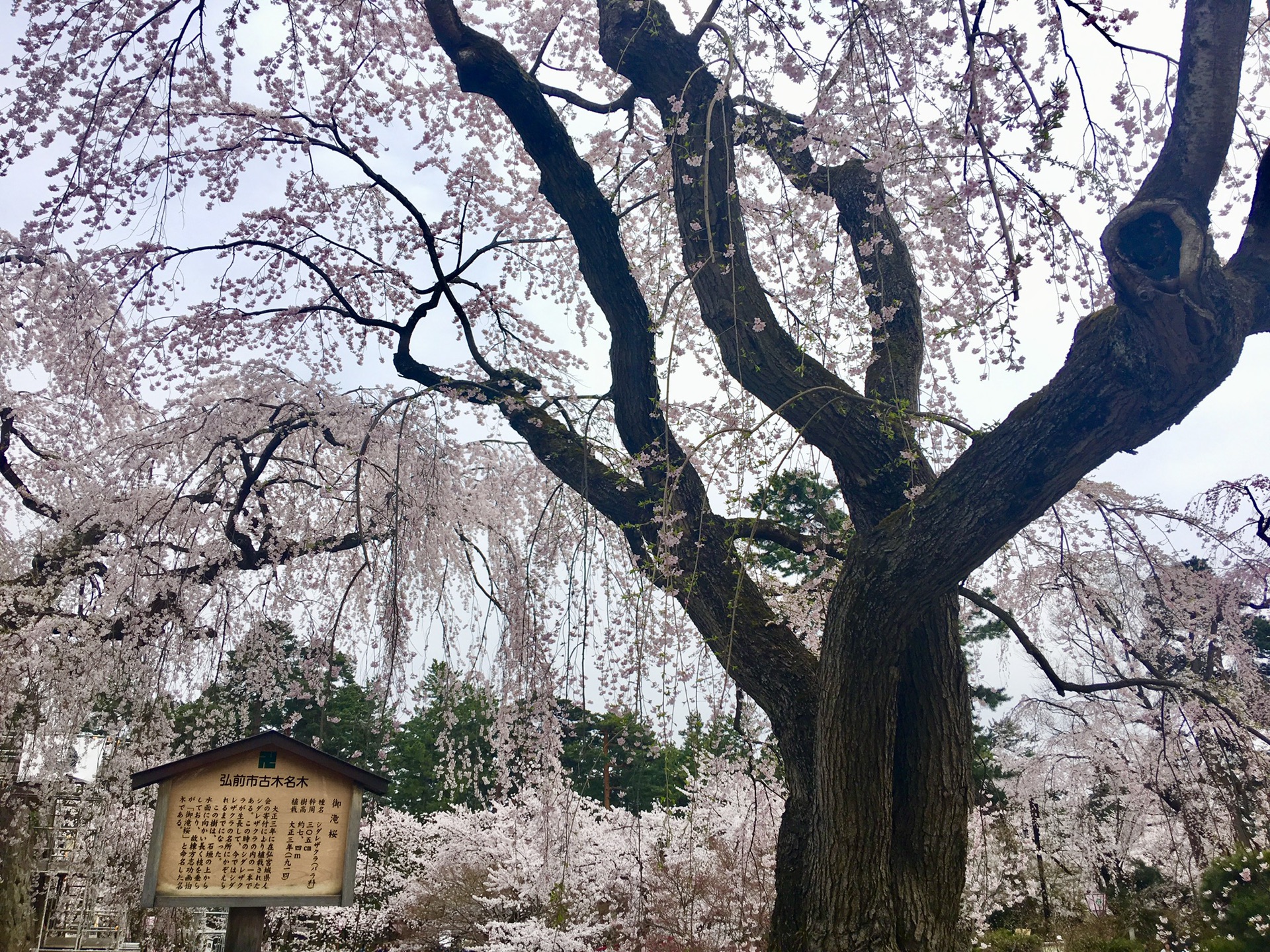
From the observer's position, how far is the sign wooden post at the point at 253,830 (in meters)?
3.44

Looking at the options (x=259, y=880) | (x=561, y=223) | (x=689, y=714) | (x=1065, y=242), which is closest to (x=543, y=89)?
(x=561, y=223)

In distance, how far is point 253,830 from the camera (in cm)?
354

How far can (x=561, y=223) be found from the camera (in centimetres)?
606

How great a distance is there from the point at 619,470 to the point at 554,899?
6.05m

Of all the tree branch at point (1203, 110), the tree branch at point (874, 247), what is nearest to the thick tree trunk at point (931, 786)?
the tree branch at point (874, 247)

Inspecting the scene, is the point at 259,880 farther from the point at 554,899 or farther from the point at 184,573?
the point at 554,899

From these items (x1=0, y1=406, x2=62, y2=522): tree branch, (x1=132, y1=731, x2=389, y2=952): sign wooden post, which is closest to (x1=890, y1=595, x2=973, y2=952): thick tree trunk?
(x1=132, y1=731, x2=389, y2=952): sign wooden post

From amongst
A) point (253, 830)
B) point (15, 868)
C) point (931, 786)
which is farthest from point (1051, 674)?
point (15, 868)

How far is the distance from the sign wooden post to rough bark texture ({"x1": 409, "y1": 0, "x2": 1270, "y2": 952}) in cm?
182

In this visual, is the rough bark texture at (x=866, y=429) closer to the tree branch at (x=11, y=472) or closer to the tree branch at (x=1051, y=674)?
the tree branch at (x=1051, y=674)

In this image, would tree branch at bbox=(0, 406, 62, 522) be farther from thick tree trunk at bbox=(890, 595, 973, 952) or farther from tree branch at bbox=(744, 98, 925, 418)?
thick tree trunk at bbox=(890, 595, 973, 952)

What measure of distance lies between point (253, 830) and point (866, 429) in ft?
10.6

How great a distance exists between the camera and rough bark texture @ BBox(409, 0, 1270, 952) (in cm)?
245

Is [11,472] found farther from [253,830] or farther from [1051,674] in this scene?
[1051,674]
